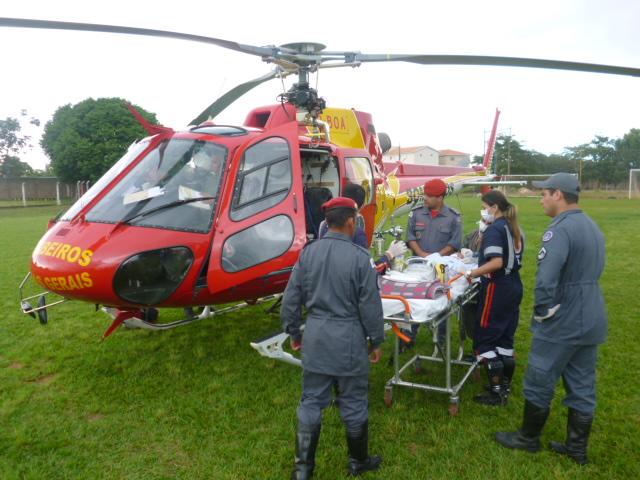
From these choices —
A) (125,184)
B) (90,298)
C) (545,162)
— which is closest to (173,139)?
(125,184)

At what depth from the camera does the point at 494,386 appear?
13.1 ft

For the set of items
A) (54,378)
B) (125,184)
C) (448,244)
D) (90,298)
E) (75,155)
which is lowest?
(54,378)

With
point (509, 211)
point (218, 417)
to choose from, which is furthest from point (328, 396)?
point (509, 211)

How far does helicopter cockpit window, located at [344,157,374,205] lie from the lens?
19.2ft

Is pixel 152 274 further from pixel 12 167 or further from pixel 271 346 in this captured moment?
pixel 12 167

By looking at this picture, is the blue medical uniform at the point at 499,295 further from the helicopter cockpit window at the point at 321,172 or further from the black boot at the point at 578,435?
the helicopter cockpit window at the point at 321,172

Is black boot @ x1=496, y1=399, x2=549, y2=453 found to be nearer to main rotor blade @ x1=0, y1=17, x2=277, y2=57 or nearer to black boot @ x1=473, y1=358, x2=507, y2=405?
black boot @ x1=473, y1=358, x2=507, y2=405

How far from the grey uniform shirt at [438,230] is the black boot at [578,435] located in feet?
6.35

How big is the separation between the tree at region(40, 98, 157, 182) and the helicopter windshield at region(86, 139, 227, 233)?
32255mm

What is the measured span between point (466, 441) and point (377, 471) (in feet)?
2.43

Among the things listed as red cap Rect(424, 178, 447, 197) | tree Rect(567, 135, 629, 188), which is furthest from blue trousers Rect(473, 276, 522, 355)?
tree Rect(567, 135, 629, 188)

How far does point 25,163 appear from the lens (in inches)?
1945

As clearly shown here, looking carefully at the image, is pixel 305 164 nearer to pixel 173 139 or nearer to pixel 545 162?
pixel 173 139

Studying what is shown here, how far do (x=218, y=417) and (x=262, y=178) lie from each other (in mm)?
2050
